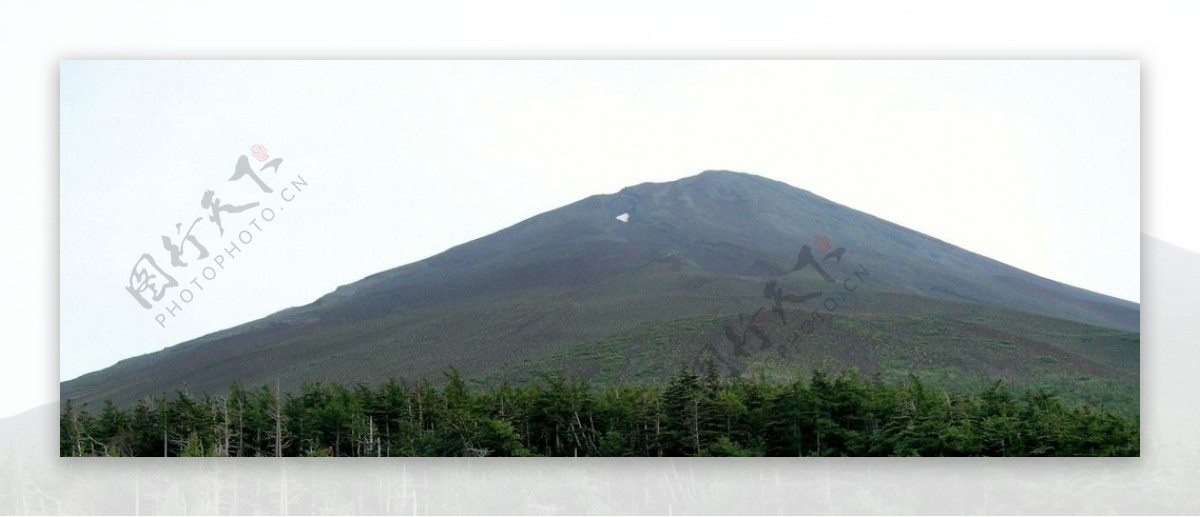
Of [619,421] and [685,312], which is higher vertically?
[685,312]

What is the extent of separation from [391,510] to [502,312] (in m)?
1.56

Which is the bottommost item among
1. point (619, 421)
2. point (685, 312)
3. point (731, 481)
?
point (731, 481)

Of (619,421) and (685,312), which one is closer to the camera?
(619,421)

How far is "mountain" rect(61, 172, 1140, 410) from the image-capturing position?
8.27 meters

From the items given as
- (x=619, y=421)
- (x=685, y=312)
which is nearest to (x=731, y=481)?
(x=619, y=421)

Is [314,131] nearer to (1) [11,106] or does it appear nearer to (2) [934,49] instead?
(1) [11,106]

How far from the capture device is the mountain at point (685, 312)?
27.1 ft

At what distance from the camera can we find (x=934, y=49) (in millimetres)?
8242

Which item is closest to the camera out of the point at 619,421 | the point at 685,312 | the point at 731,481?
the point at 731,481

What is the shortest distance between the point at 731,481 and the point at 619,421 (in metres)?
0.85

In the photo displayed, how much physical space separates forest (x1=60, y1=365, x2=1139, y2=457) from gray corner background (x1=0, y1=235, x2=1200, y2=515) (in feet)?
0.31

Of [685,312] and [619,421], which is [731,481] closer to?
[619,421]

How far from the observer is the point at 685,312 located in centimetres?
855

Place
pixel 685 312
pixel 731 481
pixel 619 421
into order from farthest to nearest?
pixel 685 312 → pixel 619 421 → pixel 731 481
